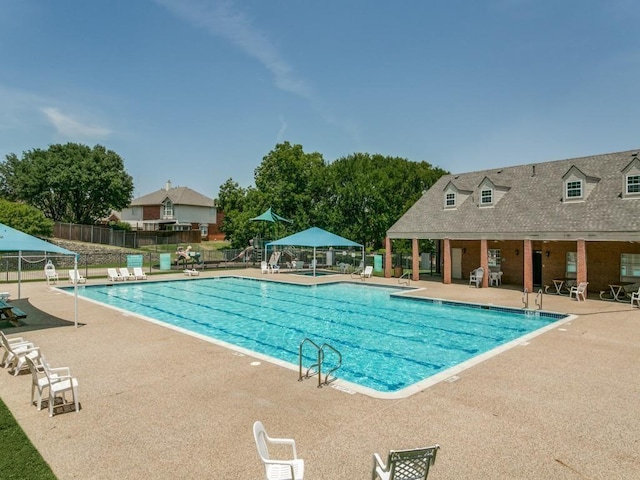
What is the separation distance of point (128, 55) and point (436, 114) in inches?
732

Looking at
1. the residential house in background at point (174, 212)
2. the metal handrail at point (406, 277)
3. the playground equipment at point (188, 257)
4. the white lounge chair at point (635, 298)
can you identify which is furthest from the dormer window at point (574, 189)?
the residential house in background at point (174, 212)

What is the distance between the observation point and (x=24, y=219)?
37.9m

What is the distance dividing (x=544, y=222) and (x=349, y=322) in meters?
12.5

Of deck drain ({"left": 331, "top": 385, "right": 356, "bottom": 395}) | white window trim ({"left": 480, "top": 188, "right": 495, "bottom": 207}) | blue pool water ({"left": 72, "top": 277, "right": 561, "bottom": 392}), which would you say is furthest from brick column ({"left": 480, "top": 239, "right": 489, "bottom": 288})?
deck drain ({"left": 331, "top": 385, "right": 356, "bottom": 395})

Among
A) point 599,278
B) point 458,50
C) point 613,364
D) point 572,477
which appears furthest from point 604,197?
point 572,477

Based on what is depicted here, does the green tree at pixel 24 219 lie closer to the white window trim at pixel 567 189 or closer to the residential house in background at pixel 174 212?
the residential house in background at pixel 174 212

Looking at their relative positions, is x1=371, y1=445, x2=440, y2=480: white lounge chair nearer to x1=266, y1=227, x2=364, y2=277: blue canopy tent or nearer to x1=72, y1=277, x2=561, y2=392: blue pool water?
x1=72, y1=277, x2=561, y2=392: blue pool water

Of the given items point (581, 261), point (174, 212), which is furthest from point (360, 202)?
point (174, 212)

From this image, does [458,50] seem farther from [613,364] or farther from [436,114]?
[613,364]

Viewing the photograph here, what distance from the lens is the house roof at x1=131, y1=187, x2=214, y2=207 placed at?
62.7m

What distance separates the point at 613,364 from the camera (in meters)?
9.59

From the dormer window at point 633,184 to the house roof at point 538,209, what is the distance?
16.7 inches

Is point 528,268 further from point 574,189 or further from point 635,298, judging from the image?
Result: point 574,189

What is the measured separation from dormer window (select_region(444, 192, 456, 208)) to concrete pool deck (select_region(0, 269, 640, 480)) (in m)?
17.6
